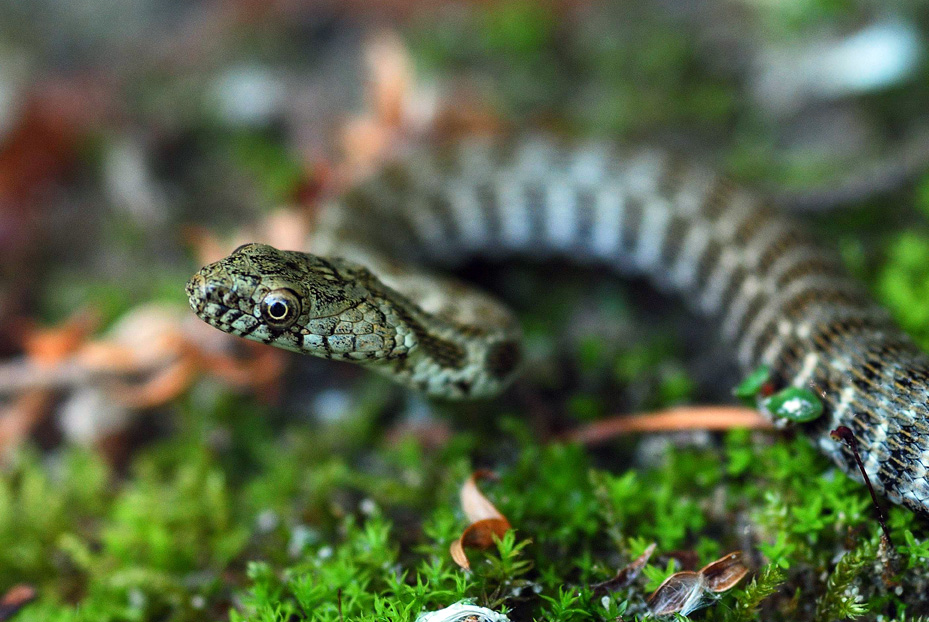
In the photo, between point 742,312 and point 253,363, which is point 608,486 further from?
point 253,363

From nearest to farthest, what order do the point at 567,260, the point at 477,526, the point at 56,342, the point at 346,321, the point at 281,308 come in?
1. the point at 477,526
2. the point at 281,308
3. the point at 346,321
4. the point at 56,342
5. the point at 567,260

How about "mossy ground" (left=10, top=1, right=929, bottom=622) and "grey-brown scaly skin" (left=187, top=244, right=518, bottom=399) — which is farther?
"grey-brown scaly skin" (left=187, top=244, right=518, bottom=399)

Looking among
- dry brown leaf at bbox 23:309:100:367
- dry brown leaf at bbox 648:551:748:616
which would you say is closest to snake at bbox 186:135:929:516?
dry brown leaf at bbox 648:551:748:616

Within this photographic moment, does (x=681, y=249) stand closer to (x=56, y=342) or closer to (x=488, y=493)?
(x=488, y=493)

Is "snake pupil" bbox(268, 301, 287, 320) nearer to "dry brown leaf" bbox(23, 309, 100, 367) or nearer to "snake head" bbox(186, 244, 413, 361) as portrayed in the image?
"snake head" bbox(186, 244, 413, 361)

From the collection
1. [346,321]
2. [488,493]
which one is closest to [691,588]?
[488,493]

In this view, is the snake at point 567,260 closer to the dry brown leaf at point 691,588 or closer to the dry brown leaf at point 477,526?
the dry brown leaf at point 477,526
